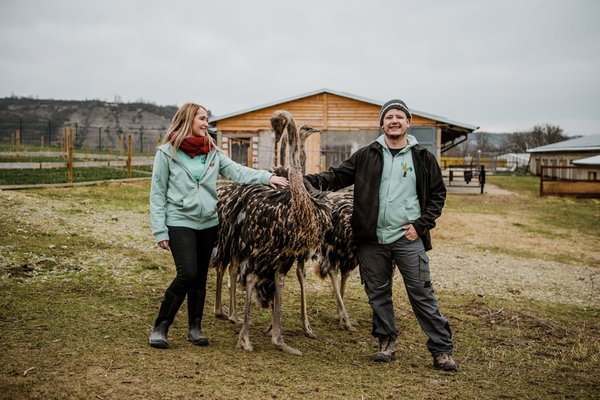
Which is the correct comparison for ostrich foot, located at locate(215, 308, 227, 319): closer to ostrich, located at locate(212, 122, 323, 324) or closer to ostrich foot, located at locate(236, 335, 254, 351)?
ostrich, located at locate(212, 122, 323, 324)

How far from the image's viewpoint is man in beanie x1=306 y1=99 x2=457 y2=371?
511cm

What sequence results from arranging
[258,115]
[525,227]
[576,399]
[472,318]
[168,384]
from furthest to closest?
[258,115], [525,227], [472,318], [576,399], [168,384]

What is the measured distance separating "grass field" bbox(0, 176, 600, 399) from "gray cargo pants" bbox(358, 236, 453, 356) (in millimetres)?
326

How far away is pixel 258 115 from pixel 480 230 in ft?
42.3

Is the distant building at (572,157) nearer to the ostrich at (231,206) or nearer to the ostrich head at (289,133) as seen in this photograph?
the ostrich at (231,206)

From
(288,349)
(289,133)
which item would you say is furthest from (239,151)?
(288,349)

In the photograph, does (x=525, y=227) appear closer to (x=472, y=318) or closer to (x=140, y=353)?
(x=472, y=318)

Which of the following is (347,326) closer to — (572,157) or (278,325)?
(278,325)

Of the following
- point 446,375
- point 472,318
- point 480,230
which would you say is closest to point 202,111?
point 446,375

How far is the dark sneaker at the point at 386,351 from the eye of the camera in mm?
5253

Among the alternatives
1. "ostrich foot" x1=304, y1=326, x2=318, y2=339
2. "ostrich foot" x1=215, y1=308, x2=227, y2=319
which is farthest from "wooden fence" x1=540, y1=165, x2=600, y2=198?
"ostrich foot" x1=215, y1=308, x2=227, y2=319

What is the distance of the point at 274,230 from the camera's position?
5.17 meters

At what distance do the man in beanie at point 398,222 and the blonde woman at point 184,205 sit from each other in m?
1.42

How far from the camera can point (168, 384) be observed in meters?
4.12
